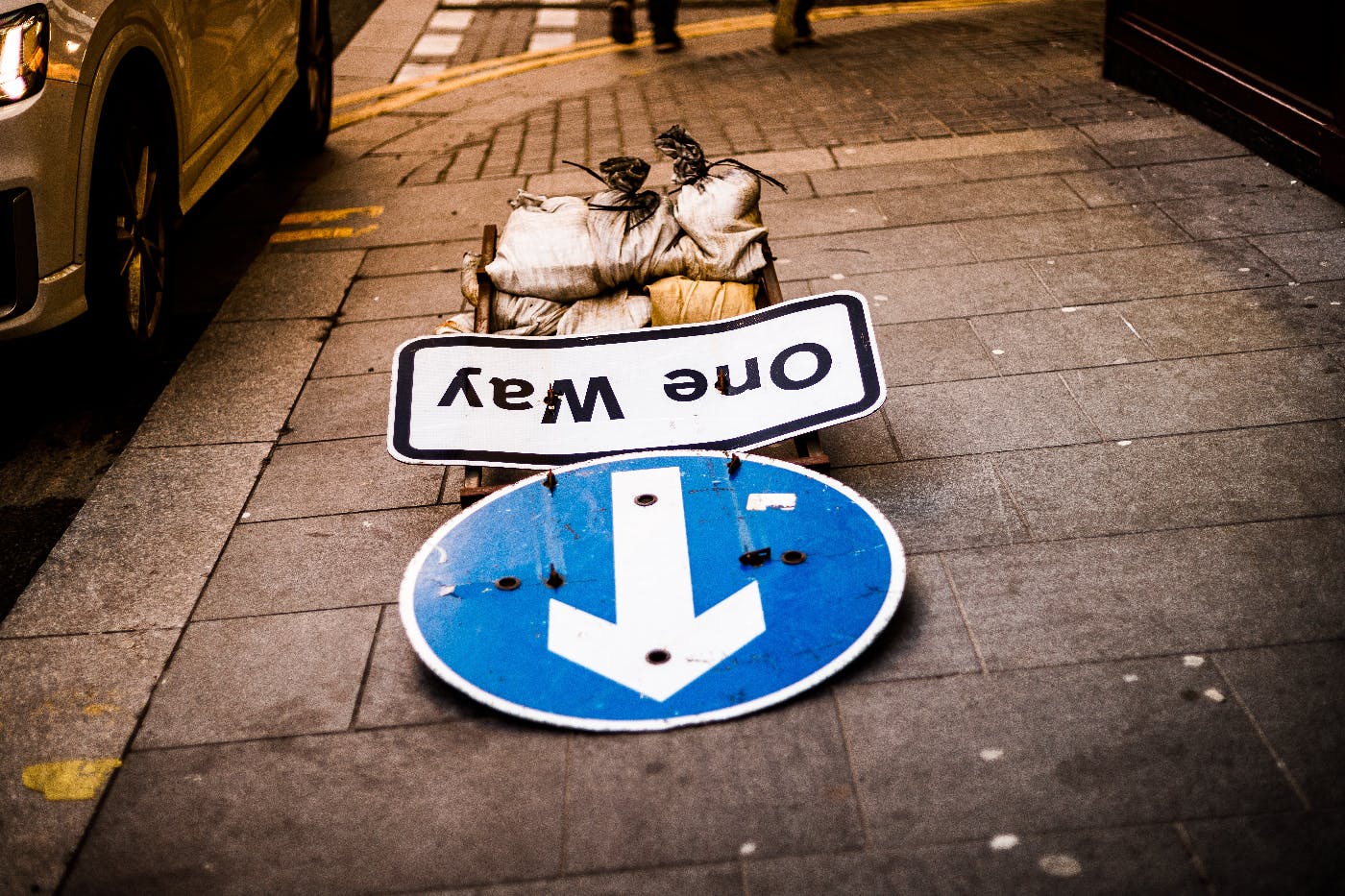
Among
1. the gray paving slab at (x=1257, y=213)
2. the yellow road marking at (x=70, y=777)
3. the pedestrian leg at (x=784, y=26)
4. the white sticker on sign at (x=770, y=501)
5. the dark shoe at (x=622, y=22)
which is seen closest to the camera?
the yellow road marking at (x=70, y=777)

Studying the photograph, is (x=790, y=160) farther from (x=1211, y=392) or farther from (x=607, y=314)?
(x=1211, y=392)

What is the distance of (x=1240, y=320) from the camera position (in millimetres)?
4461

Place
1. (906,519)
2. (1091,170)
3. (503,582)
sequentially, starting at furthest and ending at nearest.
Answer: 1. (1091,170)
2. (906,519)
3. (503,582)

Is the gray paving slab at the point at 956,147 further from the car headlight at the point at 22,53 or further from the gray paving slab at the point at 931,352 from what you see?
the car headlight at the point at 22,53

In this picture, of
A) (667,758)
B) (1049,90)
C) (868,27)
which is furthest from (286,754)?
(868,27)

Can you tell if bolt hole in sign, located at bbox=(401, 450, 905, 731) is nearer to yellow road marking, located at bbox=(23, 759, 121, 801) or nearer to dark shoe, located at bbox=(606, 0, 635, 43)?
yellow road marking, located at bbox=(23, 759, 121, 801)

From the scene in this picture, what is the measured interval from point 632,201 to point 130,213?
78.1 inches

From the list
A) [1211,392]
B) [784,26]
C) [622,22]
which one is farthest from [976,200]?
[622,22]

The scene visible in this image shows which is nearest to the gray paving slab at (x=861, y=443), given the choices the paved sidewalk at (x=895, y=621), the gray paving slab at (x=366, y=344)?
the paved sidewalk at (x=895, y=621)

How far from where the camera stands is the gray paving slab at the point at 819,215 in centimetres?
579

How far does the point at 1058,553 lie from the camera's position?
3.27 meters

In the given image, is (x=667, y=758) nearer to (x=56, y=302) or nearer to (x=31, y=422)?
(x=56, y=302)

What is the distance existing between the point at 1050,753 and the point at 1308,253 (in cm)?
335

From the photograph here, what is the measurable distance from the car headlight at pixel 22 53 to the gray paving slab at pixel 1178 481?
343 centimetres
